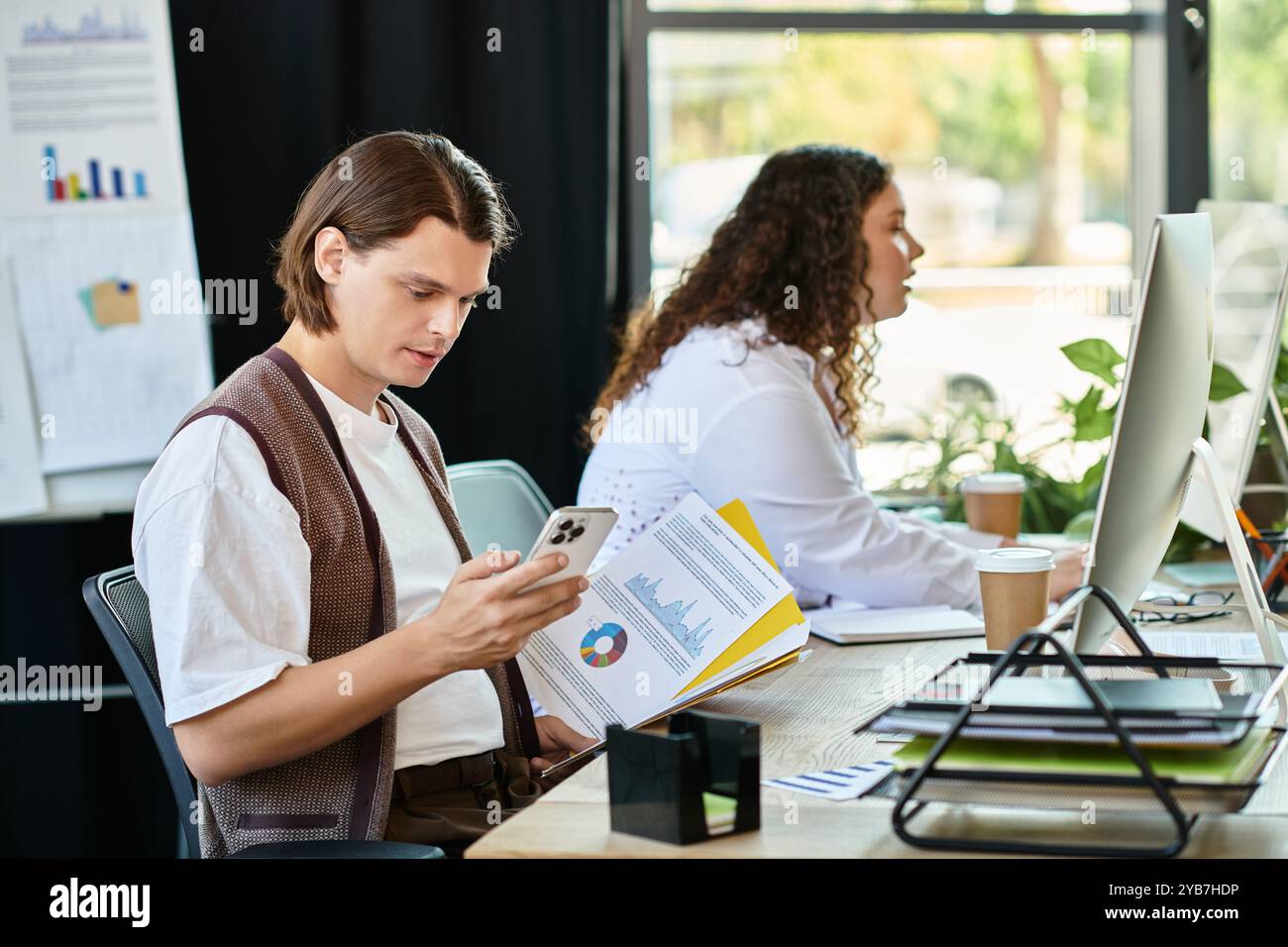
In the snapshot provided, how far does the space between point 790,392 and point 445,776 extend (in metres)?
0.80

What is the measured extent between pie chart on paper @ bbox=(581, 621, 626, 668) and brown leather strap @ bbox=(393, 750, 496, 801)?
0.16m

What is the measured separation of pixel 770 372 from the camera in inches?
77.1

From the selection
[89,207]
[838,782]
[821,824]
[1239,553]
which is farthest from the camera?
[89,207]

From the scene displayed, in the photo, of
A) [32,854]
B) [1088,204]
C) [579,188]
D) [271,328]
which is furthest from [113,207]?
[1088,204]

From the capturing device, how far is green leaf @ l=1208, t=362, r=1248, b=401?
2.00 m

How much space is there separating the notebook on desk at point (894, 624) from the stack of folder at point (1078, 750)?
0.70 meters

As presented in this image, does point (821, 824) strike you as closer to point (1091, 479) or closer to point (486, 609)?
point (486, 609)

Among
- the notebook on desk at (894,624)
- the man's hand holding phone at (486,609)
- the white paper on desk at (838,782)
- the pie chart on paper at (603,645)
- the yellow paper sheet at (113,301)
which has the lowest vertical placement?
the notebook on desk at (894,624)

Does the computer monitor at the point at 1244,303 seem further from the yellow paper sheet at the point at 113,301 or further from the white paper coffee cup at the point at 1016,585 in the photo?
the yellow paper sheet at the point at 113,301

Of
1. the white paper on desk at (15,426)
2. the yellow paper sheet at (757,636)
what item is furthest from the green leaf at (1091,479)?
the white paper on desk at (15,426)

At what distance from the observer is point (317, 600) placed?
1.30 metres

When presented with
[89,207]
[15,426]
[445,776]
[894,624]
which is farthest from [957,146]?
[445,776]

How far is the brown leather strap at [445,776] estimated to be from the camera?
137cm
